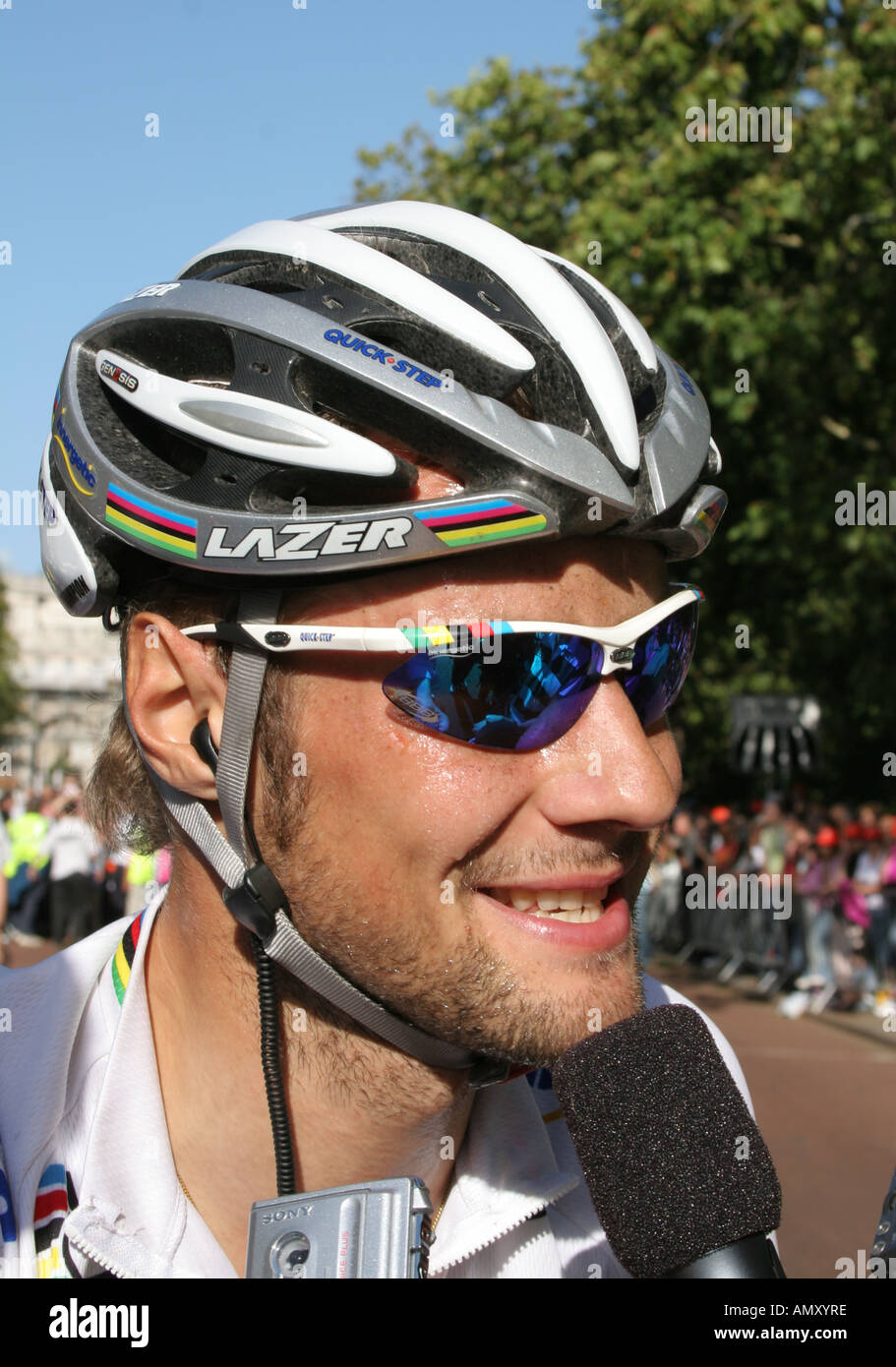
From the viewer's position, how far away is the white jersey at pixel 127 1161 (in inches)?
77.7

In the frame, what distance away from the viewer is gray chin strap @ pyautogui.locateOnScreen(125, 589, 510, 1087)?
1.99 m

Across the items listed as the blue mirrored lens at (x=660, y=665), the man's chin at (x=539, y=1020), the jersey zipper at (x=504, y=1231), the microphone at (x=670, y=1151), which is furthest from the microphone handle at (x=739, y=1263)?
the blue mirrored lens at (x=660, y=665)

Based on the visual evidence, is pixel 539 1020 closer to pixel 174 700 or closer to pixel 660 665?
pixel 660 665

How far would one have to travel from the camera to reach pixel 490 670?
1.93m

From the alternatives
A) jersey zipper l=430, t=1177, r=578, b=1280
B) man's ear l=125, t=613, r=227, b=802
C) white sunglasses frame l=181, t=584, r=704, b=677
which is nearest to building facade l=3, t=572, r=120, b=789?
man's ear l=125, t=613, r=227, b=802

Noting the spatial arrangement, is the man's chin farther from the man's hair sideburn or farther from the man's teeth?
the man's hair sideburn

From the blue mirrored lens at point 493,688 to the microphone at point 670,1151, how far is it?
0.45 metres

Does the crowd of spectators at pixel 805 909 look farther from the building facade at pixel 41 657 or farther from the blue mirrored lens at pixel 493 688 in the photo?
the building facade at pixel 41 657

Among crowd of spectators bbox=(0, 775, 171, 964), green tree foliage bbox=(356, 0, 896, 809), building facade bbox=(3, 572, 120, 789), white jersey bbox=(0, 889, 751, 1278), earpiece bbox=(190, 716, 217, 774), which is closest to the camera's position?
white jersey bbox=(0, 889, 751, 1278)

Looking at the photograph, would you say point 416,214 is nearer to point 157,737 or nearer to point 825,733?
point 157,737
